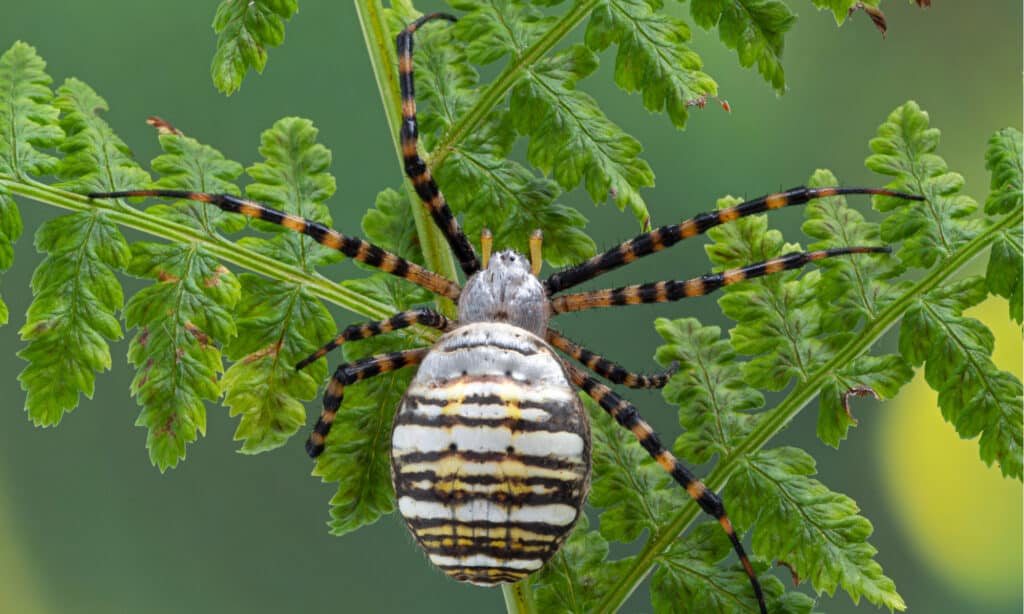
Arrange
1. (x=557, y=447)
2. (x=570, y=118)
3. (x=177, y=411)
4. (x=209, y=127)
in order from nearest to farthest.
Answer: (x=557, y=447)
(x=177, y=411)
(x=570, y=118)
(x=209, y=127)

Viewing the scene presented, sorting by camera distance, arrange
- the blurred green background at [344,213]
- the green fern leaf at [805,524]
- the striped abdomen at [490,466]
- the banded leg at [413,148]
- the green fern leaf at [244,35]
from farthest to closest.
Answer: the blurred green background at [344,213] < the banded leg at [413,148] < the green fern leaf at [244,35] < the green fern leaf at [805,524] < the striped abdomen at [490,466]

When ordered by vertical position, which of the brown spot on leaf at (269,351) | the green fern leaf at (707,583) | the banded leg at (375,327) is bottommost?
the green fern leaf at (707,583)

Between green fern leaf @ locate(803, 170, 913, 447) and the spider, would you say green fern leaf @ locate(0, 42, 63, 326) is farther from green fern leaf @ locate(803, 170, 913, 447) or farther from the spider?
green fern leaf @ locate(803, 170, 913, 447)

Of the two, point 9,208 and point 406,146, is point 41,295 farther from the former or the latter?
point 406,146

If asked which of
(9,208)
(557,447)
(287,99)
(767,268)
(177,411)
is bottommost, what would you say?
(557,447)

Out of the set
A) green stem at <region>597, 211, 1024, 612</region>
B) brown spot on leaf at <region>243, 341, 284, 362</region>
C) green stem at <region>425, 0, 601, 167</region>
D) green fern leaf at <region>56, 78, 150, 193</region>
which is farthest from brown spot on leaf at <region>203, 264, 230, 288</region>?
green stem at <region>597, 211, 1024, 612</region>

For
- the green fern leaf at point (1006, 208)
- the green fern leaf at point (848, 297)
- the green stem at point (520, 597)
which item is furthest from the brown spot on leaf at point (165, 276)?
the green fern leaf at point (1006, 208)

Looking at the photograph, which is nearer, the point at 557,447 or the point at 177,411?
the point at 557,447

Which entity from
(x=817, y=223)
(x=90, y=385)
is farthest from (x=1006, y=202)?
(x=90, y=385)

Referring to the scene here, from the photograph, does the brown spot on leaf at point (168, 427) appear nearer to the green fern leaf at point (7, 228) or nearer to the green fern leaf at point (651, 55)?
the green fern leaf at point (7, 228)
